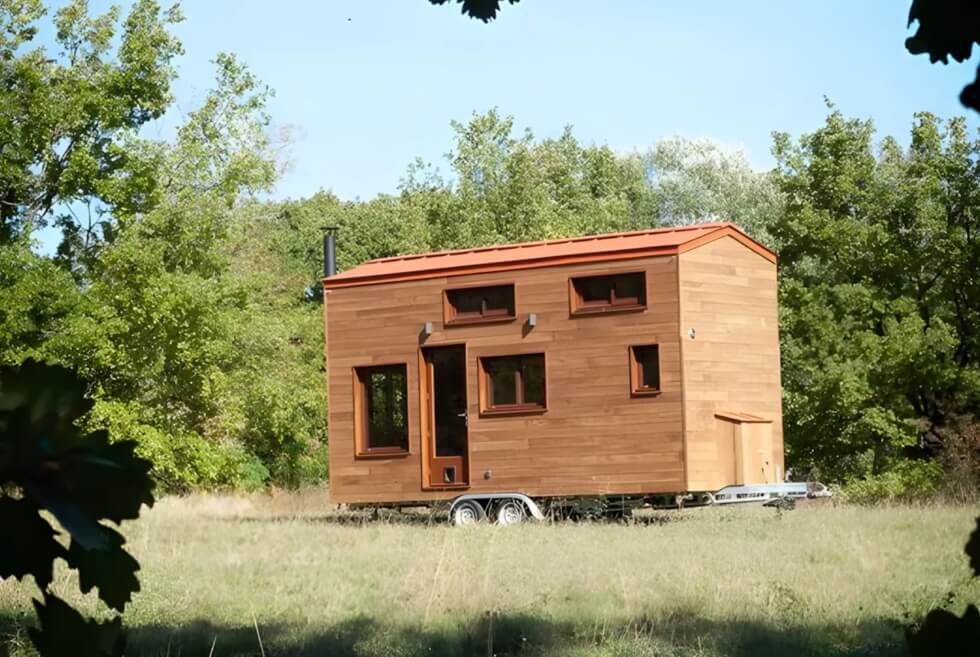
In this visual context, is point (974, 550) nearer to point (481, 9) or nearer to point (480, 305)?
point (481, 9)

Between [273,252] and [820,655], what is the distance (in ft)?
118

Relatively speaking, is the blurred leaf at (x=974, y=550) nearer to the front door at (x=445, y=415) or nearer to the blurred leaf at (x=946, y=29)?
the blurred leaf at (x=946, y=29)

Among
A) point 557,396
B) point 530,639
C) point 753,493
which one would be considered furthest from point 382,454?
point 530,639

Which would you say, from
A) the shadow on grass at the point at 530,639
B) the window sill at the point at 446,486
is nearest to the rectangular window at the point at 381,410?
the window sill at the point at 446,486

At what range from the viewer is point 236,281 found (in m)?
28.2

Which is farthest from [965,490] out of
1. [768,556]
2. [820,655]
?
[820,655]

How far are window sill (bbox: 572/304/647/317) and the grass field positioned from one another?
3063mm

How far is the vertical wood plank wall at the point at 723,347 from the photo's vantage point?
18781 mm

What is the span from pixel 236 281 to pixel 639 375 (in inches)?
444

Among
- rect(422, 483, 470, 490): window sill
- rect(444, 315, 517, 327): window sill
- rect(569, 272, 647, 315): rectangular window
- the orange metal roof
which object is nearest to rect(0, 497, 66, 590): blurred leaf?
the orange metal roof

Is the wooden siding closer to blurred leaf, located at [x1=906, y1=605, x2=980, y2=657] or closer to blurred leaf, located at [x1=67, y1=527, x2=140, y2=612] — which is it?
blurred leaf, located at [x1=906, y1=605, x2=980, y2=657]

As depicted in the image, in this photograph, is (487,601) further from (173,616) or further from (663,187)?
(663,187)

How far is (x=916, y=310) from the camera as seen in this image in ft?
83.7

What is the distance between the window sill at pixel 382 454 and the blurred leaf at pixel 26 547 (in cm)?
1954
